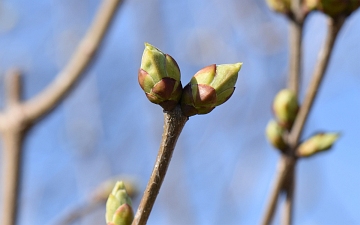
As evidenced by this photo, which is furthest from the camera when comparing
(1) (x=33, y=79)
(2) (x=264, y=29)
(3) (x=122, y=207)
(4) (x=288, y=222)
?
(1) (x=33, y=79)

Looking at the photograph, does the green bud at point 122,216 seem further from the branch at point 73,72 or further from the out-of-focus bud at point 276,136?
the branch at point 73,72

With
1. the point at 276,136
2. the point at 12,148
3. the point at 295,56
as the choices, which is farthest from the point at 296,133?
the point at 12,148

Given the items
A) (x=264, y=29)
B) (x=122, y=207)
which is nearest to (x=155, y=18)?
(x=264, y=29)

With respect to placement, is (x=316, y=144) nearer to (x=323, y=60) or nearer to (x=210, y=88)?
(x=323, y=60)

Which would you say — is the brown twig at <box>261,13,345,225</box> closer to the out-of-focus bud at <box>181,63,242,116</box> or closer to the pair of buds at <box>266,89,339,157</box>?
the pair of buds at <box>266,89,339,157</box>

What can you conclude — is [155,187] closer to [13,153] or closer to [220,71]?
[220,71]

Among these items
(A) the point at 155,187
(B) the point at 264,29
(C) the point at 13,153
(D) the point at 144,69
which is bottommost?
(B) the point at 264,29

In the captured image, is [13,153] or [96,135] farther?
[96,135]
